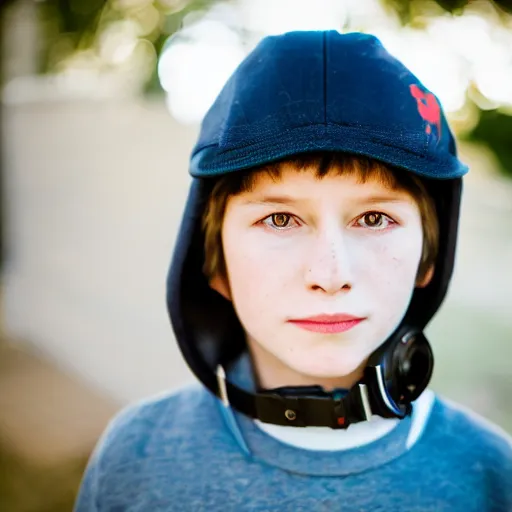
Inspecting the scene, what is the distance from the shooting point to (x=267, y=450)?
4.25 ft

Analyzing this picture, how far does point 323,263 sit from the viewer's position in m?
1.15

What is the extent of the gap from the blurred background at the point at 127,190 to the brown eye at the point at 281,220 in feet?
3.25

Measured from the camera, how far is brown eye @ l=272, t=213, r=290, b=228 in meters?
1.24

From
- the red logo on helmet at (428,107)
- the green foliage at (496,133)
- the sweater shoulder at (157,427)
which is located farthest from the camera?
the green foliage at (496,133)

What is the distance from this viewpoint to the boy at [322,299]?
1190 millimetres

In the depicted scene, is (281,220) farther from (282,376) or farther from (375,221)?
(282,376)

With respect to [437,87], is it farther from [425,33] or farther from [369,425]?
[369,425]

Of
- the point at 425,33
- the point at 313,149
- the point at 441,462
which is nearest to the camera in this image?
the point at 313,149

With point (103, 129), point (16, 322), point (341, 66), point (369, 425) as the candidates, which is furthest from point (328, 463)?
point (16, 322)

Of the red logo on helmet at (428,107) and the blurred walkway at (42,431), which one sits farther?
the blurred walkway at (42,431)

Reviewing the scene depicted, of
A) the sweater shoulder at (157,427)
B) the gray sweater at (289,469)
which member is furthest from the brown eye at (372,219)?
the sweater shoulder at (157,427)

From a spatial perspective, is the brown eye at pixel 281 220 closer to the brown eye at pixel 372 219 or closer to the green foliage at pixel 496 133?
the brown eye at pixel 372 219

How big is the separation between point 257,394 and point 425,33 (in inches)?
63.2

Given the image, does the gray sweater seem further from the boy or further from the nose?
the nose
